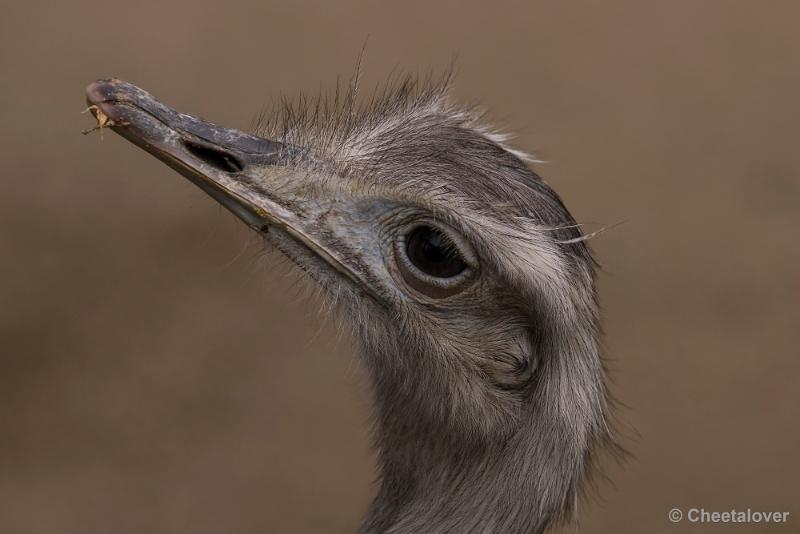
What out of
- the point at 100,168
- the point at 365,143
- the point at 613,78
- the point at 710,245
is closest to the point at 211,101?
the point at 100,168

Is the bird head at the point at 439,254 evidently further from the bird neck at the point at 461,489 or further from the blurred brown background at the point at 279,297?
the blurred brown background at the point at 279,297

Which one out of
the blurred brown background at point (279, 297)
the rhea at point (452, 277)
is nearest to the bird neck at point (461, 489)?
the rhea at point (452, 277)

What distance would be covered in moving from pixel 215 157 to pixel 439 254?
0.35m

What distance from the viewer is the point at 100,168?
12.0 ft

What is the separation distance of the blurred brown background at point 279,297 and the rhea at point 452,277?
1.66 meters

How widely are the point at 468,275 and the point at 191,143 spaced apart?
16.9 inches

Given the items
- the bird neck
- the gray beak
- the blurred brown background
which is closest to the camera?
the gray beak

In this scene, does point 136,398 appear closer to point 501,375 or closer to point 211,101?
point 211,101

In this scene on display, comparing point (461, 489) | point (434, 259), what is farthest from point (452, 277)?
point (461, 489)

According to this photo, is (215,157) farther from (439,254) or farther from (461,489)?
(461,489)

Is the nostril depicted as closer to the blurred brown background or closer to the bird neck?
the bird neck

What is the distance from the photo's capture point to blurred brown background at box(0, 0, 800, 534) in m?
3.54

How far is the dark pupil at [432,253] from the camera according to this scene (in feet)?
5.90

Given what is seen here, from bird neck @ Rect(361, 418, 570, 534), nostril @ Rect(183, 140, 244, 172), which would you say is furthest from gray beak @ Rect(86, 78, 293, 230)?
bird neck @ Rect(361, 418, 570, 534)
